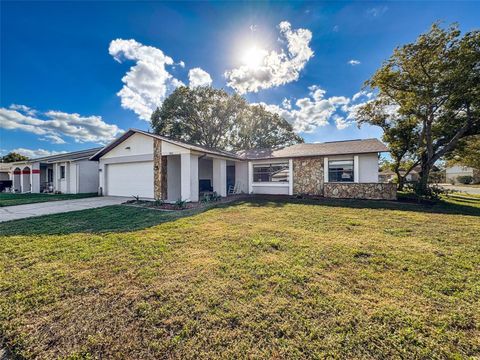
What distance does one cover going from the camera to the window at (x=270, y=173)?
15414 millimetres

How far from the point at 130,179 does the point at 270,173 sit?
1037 centimetres

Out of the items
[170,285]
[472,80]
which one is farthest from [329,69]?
[170,285]

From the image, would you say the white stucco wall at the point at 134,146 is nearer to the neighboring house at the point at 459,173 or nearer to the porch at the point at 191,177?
the porch at the point at 191,177

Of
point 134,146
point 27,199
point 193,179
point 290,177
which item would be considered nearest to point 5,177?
point 27,199

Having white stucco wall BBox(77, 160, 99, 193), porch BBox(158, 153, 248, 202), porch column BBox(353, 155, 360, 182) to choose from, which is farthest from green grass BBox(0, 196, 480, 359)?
white stucco wall BBox(77, 160, 99, 193)

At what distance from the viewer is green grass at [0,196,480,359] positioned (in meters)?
2.01

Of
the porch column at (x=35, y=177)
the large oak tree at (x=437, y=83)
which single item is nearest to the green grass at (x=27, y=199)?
the porch column at (x=35, y=177)

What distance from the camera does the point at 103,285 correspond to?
3.07 meters

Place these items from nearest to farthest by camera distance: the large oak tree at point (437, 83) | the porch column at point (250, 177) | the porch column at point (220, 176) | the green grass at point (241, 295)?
the green grass at point (241, 295) < the large oak tree at point (437, 83) < the porch column at point (220, 176) < the porch column at point (250, 177)

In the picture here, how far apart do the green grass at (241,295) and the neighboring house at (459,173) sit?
4831 cm

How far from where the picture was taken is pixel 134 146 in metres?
13.5

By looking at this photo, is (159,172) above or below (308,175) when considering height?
above

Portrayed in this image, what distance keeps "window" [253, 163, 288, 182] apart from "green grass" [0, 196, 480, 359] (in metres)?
10.1

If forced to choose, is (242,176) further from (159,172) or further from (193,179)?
(159,172)
